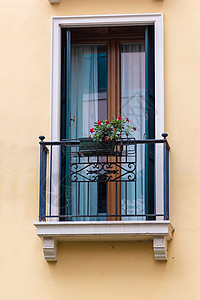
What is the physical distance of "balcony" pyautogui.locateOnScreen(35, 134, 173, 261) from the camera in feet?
37.1

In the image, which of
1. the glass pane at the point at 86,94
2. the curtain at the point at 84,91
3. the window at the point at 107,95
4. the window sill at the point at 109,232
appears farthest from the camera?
the curtain at the point at 84,91

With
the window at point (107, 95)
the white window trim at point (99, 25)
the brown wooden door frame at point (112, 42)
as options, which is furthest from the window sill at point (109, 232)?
the brown wooden door frame at point (112, 42)

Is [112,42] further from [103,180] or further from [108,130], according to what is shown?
[103,180]

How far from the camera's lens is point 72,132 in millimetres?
12438

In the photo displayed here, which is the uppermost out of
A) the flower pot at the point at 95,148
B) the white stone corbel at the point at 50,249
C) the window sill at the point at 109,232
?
the flower pot at the point at 95,148

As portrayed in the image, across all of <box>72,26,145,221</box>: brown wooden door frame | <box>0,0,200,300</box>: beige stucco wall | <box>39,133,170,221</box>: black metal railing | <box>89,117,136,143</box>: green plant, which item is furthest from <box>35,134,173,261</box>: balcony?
<box>72,26,145,221</box>: brown wooden door frame

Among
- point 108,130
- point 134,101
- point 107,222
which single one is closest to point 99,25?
point 134,101

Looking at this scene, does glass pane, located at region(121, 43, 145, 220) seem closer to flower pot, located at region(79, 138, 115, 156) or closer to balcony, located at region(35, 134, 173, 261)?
balcony, located at region(35, 134, 173, 261)

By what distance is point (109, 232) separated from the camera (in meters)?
11.2

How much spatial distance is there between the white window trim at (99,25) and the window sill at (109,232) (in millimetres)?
492

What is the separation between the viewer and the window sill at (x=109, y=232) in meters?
11.2

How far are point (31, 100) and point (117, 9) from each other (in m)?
1.76

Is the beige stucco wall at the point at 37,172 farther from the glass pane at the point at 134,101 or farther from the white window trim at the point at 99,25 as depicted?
the glass pane at the point at 134,101

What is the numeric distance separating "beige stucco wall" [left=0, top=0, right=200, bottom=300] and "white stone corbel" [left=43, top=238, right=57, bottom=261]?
13 centimetres
